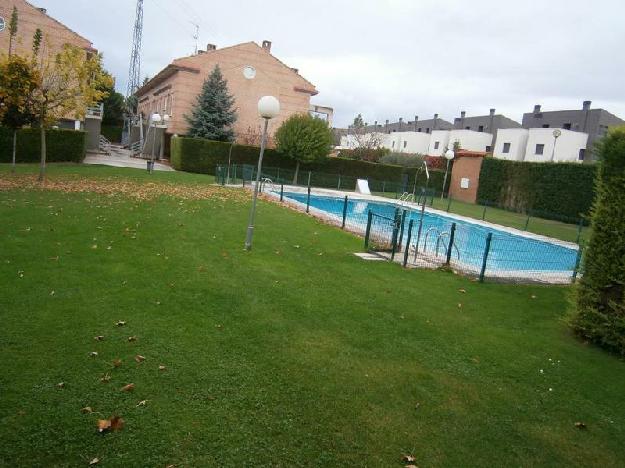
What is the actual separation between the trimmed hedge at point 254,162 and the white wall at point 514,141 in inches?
813

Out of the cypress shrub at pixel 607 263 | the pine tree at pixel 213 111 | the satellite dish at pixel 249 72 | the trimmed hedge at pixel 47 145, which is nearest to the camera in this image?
the cypress shrub at pixel 607 263

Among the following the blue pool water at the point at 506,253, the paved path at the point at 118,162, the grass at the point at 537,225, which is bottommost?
the blue pool water at the point at 506,253

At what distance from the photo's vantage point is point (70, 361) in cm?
421

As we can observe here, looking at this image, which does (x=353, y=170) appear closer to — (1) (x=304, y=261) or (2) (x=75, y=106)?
(2) (x=75, y=106)

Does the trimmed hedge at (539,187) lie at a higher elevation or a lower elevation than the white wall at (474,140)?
→ lower

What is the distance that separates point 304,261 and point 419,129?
7263cm

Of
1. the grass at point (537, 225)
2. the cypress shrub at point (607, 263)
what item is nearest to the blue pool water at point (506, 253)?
the grass at point (537, 225)

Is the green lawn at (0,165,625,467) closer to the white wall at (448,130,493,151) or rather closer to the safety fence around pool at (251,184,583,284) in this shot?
the safety fence around pool at (251,184,583,284)

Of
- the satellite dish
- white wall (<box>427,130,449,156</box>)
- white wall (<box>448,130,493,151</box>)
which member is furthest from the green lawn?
white wall (<box>427,130,449,156</box>)

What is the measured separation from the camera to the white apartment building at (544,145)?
47.5 meters

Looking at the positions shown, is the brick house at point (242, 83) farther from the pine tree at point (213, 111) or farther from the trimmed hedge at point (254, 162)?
the trimmed hedge at point (254, 162)

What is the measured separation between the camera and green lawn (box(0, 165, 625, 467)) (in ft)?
11.2

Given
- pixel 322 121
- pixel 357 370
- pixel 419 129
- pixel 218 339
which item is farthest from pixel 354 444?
pixel 419 129

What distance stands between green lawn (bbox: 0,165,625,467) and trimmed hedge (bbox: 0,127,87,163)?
18310 mm
